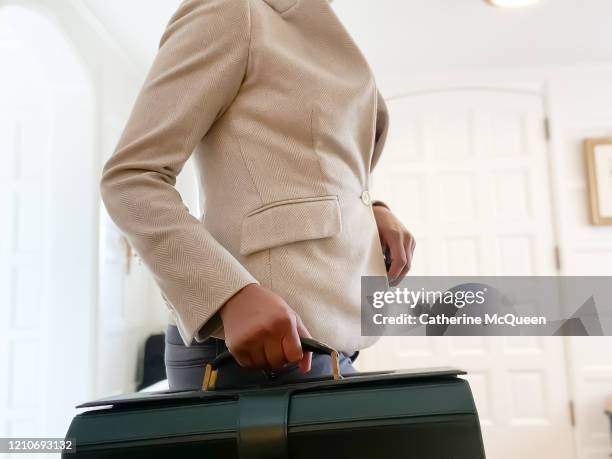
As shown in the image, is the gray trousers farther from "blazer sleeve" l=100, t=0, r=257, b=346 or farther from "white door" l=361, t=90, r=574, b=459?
"white door" l=361, t=90, r=574, b=459

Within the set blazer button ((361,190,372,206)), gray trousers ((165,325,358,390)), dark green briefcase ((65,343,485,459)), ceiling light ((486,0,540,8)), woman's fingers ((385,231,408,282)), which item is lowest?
dark green briefcase ((65,343,485,459))

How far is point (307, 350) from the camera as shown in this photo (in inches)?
19.8

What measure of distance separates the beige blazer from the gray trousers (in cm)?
3

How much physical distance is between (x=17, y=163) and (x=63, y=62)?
55 cm

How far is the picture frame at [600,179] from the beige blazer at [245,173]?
3037mm

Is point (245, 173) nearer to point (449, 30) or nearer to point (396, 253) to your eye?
point (396, 253)

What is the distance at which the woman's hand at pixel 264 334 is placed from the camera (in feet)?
1.56

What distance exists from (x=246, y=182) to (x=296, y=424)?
0.26m

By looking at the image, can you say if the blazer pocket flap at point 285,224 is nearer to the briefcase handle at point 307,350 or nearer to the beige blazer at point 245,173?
the beige blazer at point 245,173

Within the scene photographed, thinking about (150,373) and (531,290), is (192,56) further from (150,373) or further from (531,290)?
(531,290)

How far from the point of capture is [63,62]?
249 cm

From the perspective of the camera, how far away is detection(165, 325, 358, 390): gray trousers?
58 cm

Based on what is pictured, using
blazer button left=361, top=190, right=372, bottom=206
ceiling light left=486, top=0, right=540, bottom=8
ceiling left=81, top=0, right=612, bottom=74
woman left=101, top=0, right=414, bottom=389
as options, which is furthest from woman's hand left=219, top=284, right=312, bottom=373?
ceiling light left=486, top=0, right=540, bottom=8

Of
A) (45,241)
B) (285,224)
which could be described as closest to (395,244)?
(285,224)
